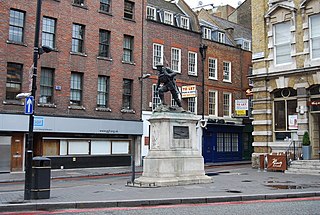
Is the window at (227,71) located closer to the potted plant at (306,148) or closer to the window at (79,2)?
the window at (79,2)

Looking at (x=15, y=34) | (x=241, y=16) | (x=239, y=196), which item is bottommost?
(x=239, y=196)

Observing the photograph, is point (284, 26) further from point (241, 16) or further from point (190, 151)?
point (241, 16)

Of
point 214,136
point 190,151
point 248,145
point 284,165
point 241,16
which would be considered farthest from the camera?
point 241,16

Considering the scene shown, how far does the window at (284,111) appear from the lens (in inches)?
1013

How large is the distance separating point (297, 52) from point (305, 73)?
152 centimetres

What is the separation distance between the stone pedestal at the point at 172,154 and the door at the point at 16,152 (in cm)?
1122

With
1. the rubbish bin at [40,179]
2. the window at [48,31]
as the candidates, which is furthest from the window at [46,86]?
the rubbish bin at [40,179]

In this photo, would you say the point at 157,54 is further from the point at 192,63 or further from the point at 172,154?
the point at 172,154

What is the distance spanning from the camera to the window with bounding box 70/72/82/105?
28266mm

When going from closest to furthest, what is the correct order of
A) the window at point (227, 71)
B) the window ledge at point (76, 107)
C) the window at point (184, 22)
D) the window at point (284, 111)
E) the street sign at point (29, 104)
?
the street sign at point (29, 104) → the window at point (284, 111) → the window ledge at point (76, 107) → the window at point (184, 22) → the window at point (227, 71)

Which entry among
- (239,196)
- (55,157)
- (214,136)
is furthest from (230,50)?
(239,196)

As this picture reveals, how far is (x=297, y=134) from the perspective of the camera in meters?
25.3

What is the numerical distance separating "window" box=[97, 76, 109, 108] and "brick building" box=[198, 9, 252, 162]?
9921 mm

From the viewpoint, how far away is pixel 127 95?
31.4 meters
